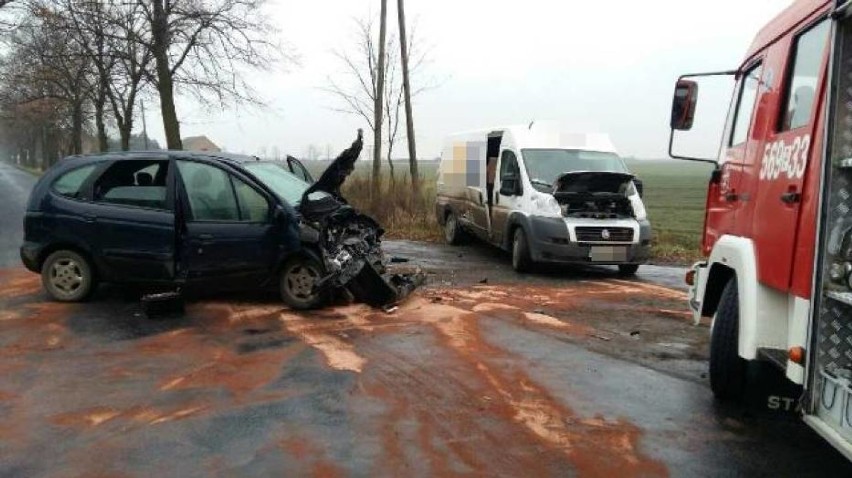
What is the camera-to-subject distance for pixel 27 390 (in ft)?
16.9

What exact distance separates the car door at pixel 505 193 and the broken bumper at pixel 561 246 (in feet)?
2.82

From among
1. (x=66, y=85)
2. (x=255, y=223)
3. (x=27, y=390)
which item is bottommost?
(x=27, y=390)

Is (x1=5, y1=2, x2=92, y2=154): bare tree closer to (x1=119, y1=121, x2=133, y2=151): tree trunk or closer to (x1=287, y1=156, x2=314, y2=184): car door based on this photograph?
(x1=119, y1=121, x2=133, y2=151): tree trunk

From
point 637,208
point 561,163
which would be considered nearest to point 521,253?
point 561,163

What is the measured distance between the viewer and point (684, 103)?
5.40 m

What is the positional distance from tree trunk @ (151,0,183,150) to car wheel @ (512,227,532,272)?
43.7 feet

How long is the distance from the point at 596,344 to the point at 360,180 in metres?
13.2

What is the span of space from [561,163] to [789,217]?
7.81m

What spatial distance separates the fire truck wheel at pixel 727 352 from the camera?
466 cm

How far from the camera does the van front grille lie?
10.4 meters

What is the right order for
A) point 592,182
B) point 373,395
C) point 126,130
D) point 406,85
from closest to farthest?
point 373,395
point 592,182
point 406,85
point 126,130

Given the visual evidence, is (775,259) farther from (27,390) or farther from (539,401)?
(27,390)

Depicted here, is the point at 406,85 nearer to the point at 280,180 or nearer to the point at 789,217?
the point at 280,180

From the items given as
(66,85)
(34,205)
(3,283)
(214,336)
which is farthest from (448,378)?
(66,85)
